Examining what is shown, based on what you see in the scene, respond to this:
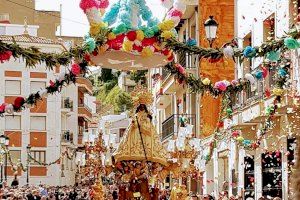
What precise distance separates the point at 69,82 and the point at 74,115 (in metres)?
52.4

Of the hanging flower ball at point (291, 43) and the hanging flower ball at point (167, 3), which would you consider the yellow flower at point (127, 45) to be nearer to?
the hanging flower ball at point (167, 3)

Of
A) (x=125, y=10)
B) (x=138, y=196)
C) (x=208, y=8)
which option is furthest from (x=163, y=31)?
(x=208, y=8)

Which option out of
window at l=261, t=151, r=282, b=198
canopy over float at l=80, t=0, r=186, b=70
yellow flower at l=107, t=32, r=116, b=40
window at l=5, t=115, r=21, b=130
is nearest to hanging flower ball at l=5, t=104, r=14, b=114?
canopy over float at l=80, t=0, r=186, b=70

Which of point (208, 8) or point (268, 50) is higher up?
point (208, 8)

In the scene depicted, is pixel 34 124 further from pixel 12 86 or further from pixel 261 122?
pixel 261 122

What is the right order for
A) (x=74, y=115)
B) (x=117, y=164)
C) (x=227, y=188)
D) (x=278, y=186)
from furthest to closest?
(x=74, y=115), (x=227, y=188), (x=278, y=186), (x=117, y=164)

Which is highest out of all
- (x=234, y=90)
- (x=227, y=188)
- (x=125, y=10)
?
(x=125, y=10)

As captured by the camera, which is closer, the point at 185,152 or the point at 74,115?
the point at 185,152

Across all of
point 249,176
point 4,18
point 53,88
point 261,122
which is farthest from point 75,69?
point 4,18

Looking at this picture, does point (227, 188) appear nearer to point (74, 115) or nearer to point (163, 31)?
point (163, 31)

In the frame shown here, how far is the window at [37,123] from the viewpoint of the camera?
58281 millimetres

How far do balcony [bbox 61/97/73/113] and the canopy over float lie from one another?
1903 inches

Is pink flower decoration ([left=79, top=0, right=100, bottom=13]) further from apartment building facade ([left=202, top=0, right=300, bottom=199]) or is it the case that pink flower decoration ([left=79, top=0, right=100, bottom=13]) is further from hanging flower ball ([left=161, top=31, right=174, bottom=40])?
apartment building facade ([left=202, top=0, right=300, bottom=199])

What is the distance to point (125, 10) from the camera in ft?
38.1
